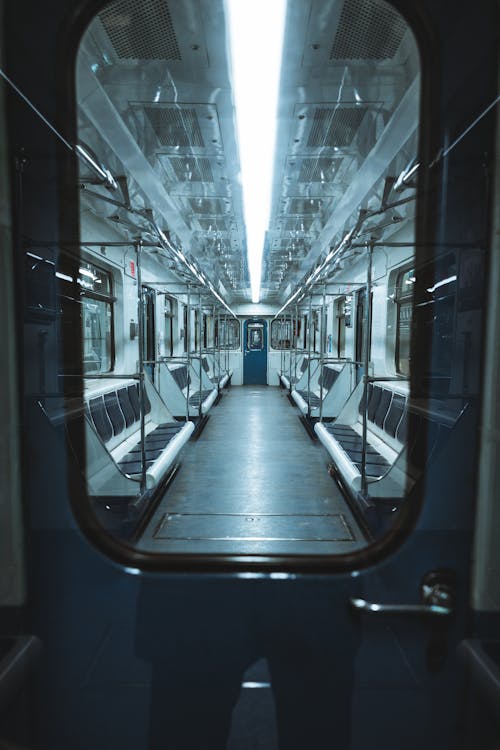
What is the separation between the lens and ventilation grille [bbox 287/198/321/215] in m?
4.36

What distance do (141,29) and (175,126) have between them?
0.94 meters

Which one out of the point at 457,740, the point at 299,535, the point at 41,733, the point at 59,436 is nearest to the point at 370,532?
the point at 299,535

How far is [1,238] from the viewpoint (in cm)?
126

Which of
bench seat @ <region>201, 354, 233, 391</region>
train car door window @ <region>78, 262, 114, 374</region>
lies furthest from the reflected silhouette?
bench seat @ <region>201, 354, 233, 391</region>

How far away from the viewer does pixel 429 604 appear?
3.89 ft

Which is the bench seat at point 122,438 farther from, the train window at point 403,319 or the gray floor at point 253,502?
the train window at point 403,319

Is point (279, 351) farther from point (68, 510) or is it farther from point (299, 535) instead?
point (68, 510)

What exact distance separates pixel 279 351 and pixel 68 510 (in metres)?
13.4

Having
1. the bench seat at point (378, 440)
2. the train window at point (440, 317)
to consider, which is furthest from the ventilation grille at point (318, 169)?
the bench seat at point (378, 440)

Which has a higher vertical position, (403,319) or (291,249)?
(291,249)

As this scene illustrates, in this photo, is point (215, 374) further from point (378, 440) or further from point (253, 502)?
point (253, 502)

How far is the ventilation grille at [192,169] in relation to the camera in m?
3.43

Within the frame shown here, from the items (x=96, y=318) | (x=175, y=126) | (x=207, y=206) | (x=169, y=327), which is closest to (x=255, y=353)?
(x=169, y=327)

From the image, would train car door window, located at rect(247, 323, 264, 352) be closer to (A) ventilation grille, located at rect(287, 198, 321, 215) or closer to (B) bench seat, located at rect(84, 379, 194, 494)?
(B) bench seat, located at rect(84, 379, 194, 494)
